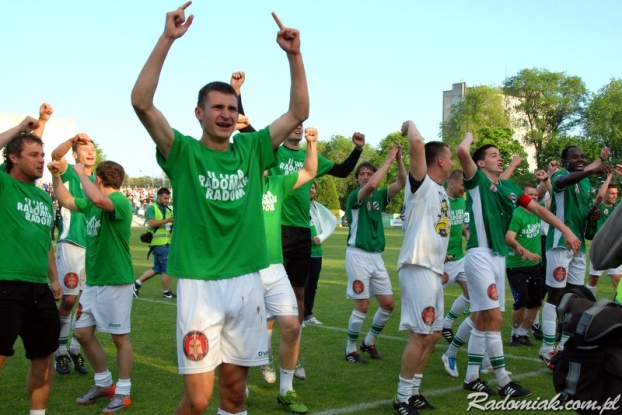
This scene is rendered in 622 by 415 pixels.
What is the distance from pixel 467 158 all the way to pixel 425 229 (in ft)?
3.57

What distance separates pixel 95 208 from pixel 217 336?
3.26m

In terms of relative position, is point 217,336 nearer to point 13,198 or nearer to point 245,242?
point 245,242

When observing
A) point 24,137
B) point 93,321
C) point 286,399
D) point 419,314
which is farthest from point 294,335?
point 24,137

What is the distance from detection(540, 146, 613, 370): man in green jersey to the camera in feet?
28.6

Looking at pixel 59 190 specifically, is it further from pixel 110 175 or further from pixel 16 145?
pixel 16 145

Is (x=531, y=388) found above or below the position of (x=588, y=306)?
below

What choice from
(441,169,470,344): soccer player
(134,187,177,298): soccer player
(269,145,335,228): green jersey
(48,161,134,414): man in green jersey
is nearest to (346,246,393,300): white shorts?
(441,169,470,344): soccer player

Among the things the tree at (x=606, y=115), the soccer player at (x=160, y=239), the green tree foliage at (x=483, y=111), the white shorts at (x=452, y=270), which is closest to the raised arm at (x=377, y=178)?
the white shorts at (x=452, y=270)

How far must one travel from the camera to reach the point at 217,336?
4.18m

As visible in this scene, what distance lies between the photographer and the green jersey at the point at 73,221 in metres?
8.41

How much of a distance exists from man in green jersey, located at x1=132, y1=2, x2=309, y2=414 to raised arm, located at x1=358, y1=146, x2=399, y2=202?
288cm

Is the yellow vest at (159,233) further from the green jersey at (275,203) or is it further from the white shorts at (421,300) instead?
the white shorts at (421,300)

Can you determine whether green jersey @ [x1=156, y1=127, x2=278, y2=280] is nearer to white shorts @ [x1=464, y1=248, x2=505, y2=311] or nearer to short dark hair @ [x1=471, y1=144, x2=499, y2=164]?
white shorts @ [x1=464, y1=248, x2=505, y2=311]

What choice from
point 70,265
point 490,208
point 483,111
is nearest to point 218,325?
point 490,208
